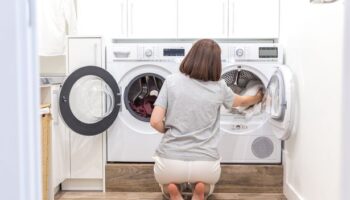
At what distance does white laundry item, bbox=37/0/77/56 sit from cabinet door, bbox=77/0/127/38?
10cm

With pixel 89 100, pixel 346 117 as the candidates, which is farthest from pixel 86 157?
pixel 346 117

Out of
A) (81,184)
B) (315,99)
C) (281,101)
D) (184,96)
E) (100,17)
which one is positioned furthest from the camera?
(100,17)

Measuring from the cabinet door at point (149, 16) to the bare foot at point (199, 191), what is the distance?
155cm

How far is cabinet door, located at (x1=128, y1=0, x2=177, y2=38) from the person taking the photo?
11.0 ft

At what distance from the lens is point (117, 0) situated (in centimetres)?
339

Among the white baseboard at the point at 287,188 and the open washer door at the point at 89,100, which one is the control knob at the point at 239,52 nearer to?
the white baseboard at the point at 287,188

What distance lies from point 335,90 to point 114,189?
1.76 meters

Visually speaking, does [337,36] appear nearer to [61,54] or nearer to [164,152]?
[164,152]

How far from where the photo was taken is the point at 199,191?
2258 millimetres

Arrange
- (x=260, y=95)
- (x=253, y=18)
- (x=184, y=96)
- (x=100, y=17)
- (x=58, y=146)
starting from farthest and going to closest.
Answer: (x=100, y=17) → (x=253, y=18) → (x=260, y=95) → (x=58, y=146) → (x=184, y=96)

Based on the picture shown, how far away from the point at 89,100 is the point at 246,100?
113cm

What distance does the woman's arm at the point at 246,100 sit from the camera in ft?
8.00

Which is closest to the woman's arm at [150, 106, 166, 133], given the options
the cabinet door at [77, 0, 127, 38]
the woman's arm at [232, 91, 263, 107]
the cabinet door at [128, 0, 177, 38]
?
the woman's arm at [232, 91, 263, 107]

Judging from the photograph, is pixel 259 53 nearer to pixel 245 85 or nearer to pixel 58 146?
pixel 245 85
